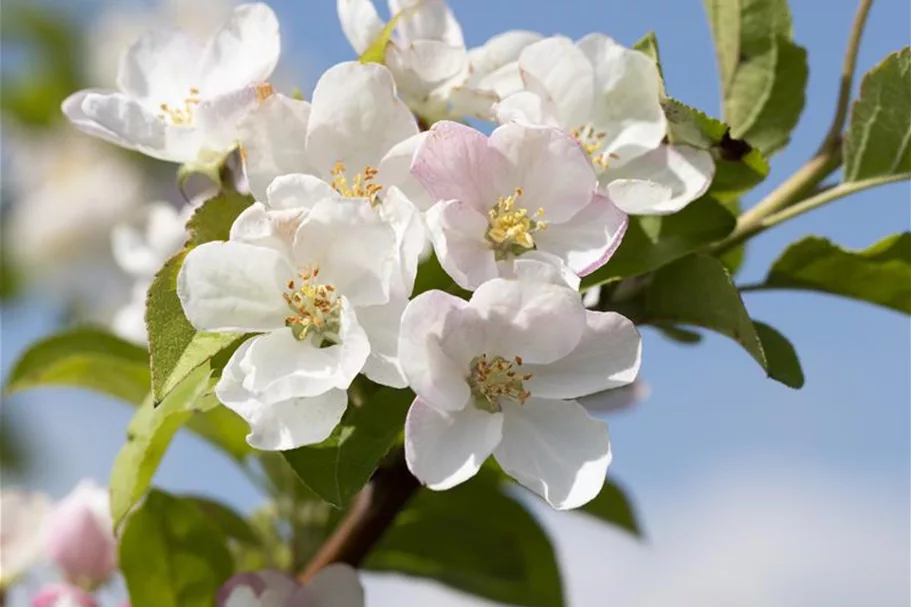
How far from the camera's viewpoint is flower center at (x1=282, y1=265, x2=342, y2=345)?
0.76 metres

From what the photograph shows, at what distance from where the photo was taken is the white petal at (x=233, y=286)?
2.38 ft

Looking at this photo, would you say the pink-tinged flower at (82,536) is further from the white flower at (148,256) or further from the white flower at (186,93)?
the white flower at (186,93)

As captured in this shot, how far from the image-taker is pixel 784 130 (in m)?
1.01

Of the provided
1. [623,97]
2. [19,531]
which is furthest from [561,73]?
[19,531]

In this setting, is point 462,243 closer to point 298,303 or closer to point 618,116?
point 298,303

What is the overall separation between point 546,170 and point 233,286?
0.21 meters

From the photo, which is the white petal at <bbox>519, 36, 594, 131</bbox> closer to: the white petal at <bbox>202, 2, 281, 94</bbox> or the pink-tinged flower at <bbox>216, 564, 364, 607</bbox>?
the white petal at <bbox>202, 2, 281, 94</bbox>

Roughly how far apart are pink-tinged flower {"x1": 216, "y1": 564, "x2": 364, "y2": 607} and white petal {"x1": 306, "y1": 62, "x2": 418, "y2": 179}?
0.34 meters

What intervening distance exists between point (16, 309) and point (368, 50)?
8.24 ft

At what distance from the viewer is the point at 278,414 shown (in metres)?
0.72

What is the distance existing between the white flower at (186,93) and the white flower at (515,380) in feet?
0.71

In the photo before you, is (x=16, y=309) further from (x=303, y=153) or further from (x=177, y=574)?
(x=303, y=153)

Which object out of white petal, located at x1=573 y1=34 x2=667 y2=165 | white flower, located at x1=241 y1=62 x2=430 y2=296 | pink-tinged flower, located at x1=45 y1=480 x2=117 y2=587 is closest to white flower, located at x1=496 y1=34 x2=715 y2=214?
white petal, located at x1=573 y1=34 x2=667 y2=165

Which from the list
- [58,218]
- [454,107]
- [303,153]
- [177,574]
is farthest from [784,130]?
[58,218]
